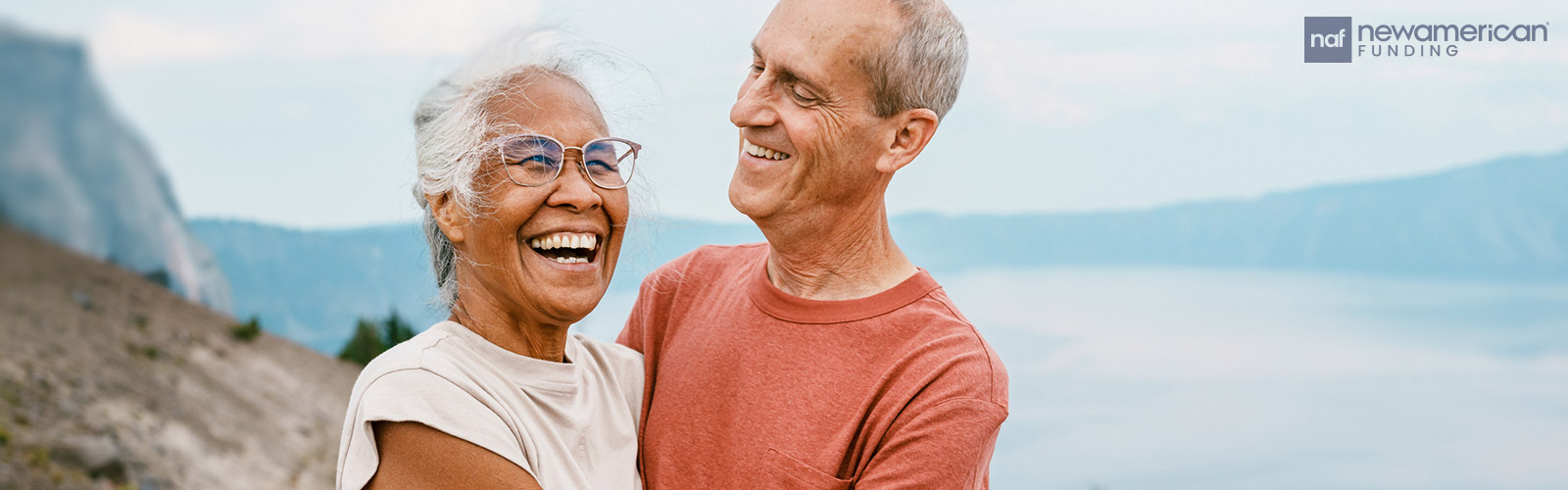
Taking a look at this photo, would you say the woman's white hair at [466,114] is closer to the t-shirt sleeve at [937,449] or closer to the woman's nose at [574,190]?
the woman's nose at [574,190]

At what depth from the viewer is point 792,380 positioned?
218 cm

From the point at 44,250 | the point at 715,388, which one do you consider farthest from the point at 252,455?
the point at 715,388

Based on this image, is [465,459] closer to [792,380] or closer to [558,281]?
[558,281]

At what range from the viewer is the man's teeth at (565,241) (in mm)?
2033

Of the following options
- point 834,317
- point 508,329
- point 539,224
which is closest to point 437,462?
point 508,329

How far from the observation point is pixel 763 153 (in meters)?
2.23

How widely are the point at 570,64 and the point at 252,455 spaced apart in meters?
11.4

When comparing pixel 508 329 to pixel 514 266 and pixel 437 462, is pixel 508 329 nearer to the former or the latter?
pixel 514 266

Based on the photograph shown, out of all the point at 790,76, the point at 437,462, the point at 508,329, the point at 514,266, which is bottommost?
the point at 437,462

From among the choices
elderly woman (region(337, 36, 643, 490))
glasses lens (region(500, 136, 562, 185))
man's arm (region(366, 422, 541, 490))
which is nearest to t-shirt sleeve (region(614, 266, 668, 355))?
elderly woman (region(337, 36, 643, 490))

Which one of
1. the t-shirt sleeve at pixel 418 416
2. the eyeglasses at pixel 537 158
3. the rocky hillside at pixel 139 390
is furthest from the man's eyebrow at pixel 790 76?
the rocky hillside at pixel 139 390

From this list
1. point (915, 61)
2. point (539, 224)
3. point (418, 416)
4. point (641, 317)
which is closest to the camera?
point (418, 416)

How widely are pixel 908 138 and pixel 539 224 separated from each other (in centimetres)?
74

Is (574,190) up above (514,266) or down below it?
above
